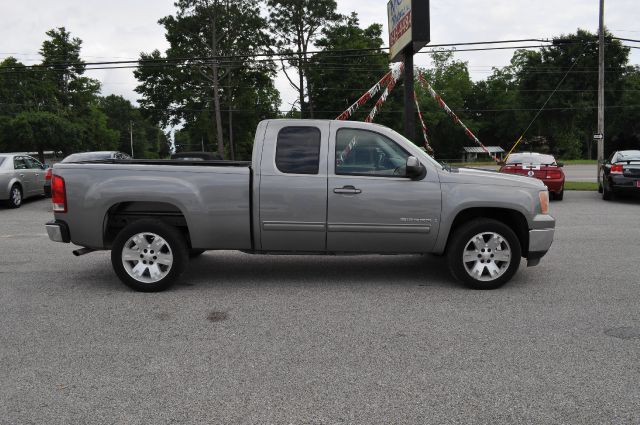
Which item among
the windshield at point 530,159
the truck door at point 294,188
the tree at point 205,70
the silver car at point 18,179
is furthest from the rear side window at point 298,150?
the tree at point 205,70

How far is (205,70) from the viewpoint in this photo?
4294 centimetres

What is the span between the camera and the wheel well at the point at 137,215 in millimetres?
Answer: 5938

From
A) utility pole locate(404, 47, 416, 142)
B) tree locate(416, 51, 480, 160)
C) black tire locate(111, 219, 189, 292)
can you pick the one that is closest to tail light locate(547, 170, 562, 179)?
utility pole locate(404, 47, 416, 142)

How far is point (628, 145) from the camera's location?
63.5 metres

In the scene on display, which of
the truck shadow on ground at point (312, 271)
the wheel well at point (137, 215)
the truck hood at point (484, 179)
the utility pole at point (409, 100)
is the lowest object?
the truck shadow on ground at point (312, 271)

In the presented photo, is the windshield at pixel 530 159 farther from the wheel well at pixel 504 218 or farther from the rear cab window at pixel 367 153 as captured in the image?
the rear cab window at pixel 367 153

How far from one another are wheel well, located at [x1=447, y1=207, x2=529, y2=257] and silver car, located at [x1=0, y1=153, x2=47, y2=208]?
13016mm

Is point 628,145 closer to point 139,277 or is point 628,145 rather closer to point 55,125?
point 55,125

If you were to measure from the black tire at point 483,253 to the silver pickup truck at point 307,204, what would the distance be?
0.04ft

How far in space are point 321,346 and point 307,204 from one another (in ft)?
6.38

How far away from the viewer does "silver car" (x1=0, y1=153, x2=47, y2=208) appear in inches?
570

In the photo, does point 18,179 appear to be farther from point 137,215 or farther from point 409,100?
point 409,100

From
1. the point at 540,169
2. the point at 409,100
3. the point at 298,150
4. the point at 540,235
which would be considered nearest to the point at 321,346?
the point at 298,150

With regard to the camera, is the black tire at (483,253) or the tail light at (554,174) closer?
the black tire at (483,253)
